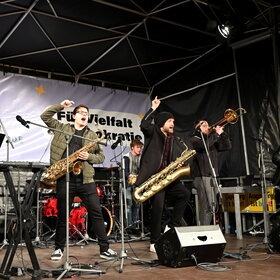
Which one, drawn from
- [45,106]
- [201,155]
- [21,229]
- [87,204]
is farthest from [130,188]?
[21,229]

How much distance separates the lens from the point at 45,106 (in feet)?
26.5

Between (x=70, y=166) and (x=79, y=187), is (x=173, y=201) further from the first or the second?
(x=70, y=166)

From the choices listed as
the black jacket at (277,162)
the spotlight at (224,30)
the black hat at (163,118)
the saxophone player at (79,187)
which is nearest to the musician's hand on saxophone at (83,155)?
the saxophone player at (79,187)

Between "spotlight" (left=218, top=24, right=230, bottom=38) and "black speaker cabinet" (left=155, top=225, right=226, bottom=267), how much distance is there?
4.11 metres

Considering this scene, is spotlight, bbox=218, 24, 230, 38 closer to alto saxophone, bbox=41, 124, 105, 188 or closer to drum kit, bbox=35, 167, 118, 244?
drum kit, bbox=35, 167, 118, 244

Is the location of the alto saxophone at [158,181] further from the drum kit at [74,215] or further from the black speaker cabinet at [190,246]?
the drum kit at [74,215]

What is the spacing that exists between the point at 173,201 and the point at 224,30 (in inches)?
137

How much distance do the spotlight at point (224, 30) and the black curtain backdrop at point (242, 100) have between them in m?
1.11

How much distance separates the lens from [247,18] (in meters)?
7.03

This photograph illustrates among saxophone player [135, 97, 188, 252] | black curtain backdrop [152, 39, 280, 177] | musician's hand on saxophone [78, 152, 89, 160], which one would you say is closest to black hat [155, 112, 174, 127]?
saxophone player [135, 97, 188, 252]

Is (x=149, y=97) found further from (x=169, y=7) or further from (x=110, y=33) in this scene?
(x=169, y=7)

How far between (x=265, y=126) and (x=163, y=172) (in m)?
3.22

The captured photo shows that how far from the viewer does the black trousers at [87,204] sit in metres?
4.21

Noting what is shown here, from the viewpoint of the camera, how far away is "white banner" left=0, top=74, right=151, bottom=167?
25.0 ft
